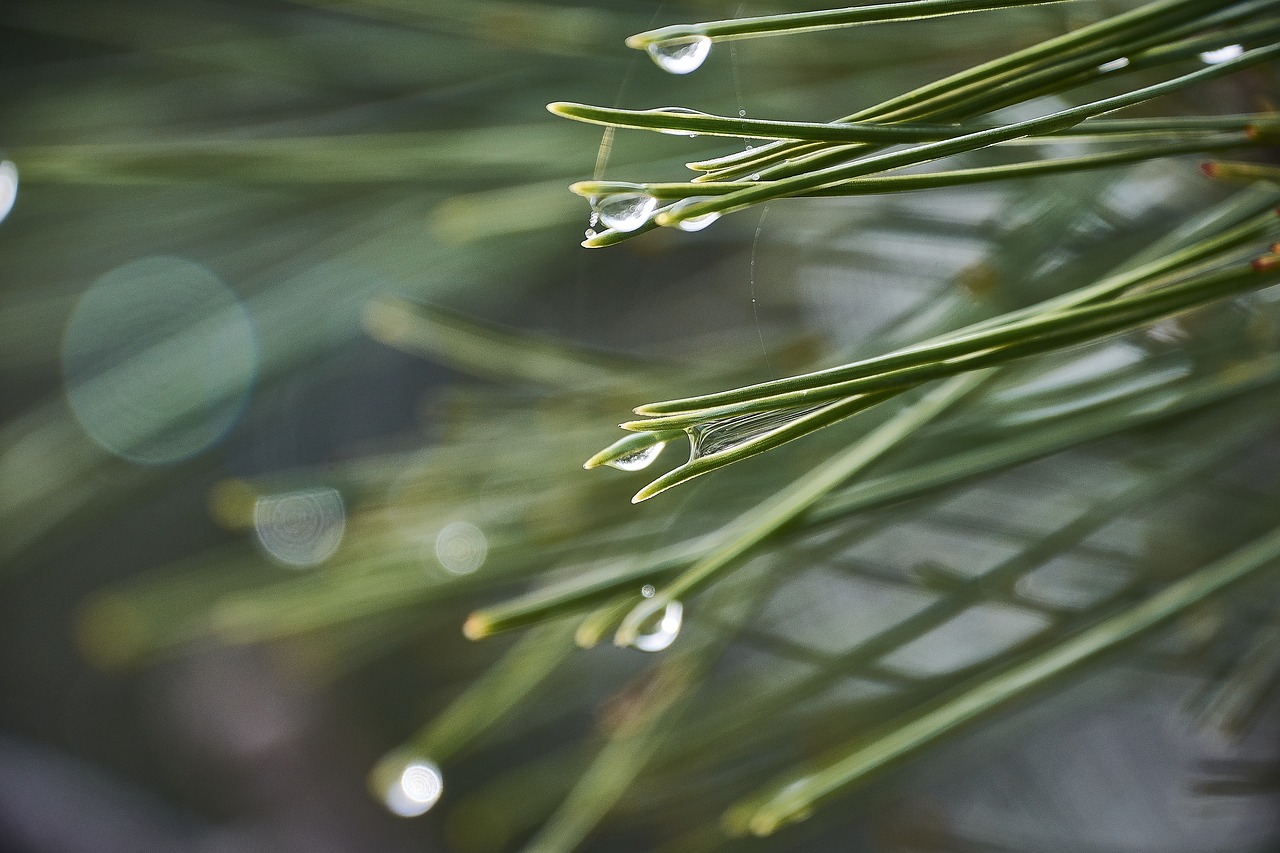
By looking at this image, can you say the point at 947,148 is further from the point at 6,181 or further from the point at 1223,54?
the point at 6,181

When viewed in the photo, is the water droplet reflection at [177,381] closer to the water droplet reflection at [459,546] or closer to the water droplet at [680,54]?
the water droplet reflection at [459,546]

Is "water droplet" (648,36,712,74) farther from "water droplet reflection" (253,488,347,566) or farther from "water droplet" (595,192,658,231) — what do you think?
"water droplet reflection" (253,488,347,566)

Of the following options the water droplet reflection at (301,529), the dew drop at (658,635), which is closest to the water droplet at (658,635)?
the dew drop at (658,635)

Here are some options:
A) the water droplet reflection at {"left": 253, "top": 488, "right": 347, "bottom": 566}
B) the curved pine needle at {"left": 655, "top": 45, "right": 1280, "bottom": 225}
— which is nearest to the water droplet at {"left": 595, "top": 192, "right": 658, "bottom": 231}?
the curved pine needle at {"left": 655, "top": 45, "right": 1280, "bottom": 225}

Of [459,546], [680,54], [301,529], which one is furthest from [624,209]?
[301,529]

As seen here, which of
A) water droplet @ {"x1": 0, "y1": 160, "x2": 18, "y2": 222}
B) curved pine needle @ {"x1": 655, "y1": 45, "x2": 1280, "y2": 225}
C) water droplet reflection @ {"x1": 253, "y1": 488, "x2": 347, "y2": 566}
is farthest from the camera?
water droplet reflection @ {"x1": 253, "y1": 488, "x2": 347, "y2": 566}
